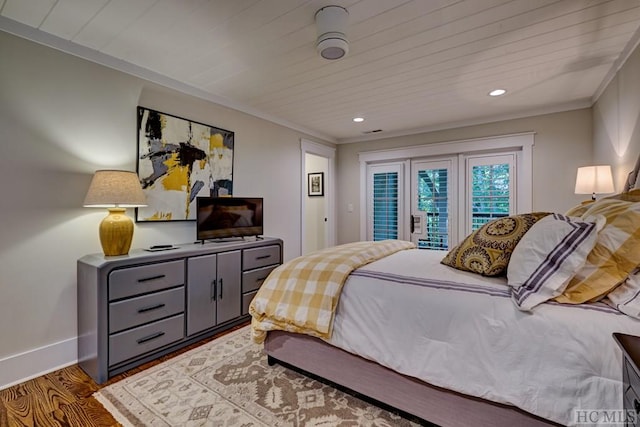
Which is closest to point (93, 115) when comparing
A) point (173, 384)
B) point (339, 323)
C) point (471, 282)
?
point (173, 384)

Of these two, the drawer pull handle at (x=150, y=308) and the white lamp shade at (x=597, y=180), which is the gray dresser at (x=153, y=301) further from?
the white lamp shade at (x=597, y=180)

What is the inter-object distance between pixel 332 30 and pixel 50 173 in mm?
2191

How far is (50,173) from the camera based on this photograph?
2088 millimetres

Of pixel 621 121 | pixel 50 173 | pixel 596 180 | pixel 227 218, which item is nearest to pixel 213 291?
pixel 227 218

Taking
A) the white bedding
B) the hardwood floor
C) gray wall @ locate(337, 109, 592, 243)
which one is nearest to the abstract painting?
the hardwood floor

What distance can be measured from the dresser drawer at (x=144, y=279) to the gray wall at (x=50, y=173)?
50 cm

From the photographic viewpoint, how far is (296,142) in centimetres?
430

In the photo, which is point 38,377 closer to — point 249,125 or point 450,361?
point 450,361

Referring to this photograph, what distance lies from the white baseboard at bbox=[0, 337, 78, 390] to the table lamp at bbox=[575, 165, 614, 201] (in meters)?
4.42

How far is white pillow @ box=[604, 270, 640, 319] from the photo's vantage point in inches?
42.9

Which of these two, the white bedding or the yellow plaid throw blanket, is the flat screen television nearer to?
the yellow plaid throw blanket

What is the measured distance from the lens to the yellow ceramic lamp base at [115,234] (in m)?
2.13

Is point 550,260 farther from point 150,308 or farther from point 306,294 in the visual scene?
point 150,308

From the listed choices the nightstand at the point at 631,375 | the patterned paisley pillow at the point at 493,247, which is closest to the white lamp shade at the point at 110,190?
the patterned paisley pillow at the point at 493,247
